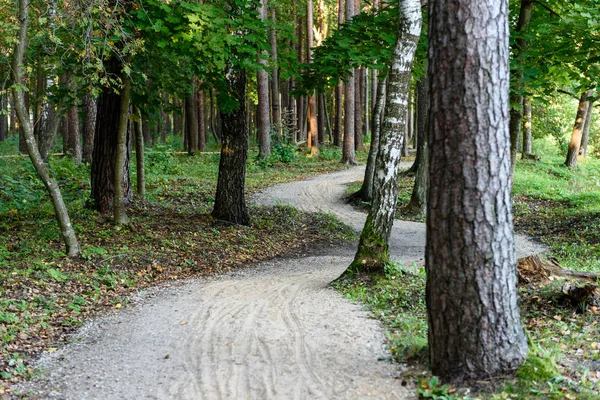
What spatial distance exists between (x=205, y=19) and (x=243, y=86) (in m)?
3.11

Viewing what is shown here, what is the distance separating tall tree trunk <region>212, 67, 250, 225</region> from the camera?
12.3 metres

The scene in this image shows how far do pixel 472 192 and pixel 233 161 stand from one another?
29.3 ft

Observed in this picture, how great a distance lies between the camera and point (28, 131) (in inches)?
321

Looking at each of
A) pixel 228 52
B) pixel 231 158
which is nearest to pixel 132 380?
pixel 228 52

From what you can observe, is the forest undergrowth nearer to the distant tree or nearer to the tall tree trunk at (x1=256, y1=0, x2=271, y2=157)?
the distant tree

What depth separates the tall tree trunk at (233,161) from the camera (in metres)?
12.3

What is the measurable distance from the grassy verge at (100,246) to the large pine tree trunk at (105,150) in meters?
0.47

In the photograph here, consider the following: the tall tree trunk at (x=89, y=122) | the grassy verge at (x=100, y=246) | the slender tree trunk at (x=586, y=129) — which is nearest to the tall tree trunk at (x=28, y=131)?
the grassy verge at (x=100, y=246)

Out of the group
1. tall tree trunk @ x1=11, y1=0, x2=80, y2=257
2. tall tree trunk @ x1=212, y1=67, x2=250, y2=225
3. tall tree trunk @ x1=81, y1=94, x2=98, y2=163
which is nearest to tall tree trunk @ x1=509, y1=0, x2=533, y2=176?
tall tree trunk @ x1=212, y1=67, x2=250, y2=225

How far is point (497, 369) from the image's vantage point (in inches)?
172

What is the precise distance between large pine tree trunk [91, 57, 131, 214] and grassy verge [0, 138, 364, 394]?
0.47m

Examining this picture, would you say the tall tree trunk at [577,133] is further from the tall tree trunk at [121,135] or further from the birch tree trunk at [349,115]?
the tall tree trunk at [121,135]

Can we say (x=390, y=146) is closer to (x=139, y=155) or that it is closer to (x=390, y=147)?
(x=390, y=147)

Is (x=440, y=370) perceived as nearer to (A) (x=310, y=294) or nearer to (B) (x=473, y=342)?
(B) (x=473, y=342)
